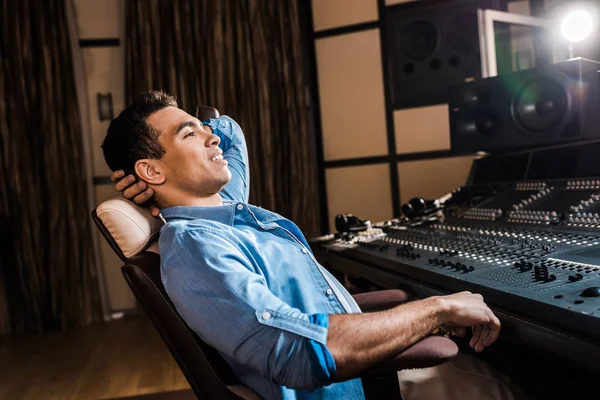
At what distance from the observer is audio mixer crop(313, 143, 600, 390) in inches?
37.0

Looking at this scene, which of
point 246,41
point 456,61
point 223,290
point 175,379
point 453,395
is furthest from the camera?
point 246,41

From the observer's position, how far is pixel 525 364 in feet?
4.41

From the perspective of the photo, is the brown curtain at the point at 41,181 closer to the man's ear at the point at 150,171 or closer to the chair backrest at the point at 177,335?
the man's ear at the point at 150,171

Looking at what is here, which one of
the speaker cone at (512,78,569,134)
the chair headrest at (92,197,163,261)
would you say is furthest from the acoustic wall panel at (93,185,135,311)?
the chair headrest at (92,197,163,261)

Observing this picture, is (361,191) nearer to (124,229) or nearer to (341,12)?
(341,12)

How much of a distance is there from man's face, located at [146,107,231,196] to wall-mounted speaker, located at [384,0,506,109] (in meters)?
2.15

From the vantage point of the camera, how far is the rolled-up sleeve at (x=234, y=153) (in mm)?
1828

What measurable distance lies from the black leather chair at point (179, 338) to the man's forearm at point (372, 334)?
0.02 m

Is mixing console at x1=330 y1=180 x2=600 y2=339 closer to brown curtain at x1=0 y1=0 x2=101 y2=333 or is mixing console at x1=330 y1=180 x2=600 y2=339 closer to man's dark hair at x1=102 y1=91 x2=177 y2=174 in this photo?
man's dark hair at x1=102 y1=91 x2=177 y2=174

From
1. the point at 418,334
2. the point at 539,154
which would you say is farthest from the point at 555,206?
the point at 418,334

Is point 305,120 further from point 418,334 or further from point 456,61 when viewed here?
point 418,334

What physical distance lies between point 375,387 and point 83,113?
3.57 meters

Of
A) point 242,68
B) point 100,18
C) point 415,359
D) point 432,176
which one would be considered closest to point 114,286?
point 242,68

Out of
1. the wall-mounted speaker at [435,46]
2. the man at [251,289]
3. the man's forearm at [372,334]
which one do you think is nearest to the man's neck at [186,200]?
the man at [251,289]
